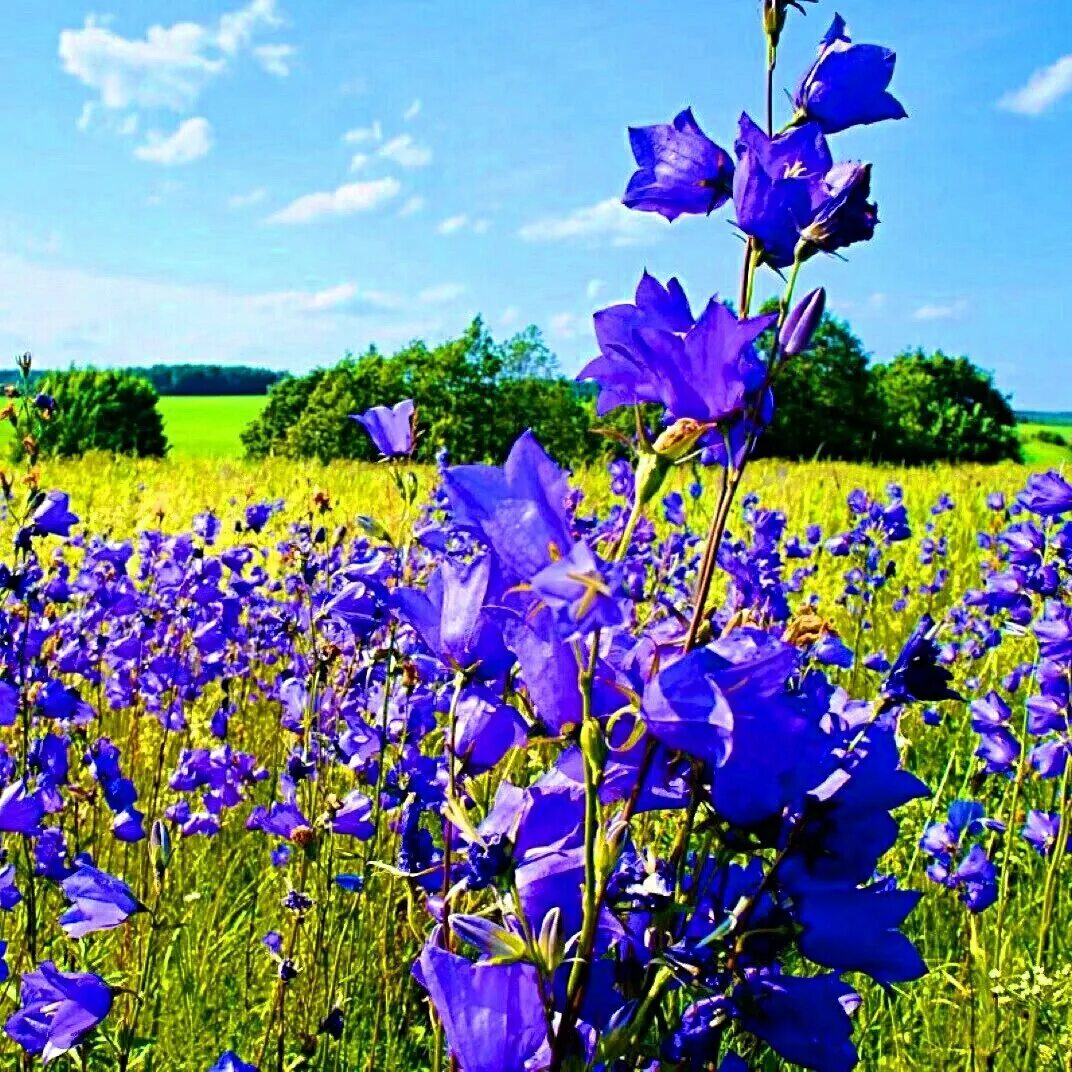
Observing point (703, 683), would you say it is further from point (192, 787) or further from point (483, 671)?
point (192, 787)

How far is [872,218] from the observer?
2.76ft

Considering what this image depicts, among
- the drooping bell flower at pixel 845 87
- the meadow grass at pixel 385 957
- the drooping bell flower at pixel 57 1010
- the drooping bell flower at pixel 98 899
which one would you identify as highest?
the drooping bell flower at pixel 845 87

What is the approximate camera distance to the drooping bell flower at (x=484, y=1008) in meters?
0.63

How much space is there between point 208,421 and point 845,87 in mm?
43832

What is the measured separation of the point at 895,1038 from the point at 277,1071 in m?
1.21

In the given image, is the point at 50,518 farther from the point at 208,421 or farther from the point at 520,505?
the point at 208,421

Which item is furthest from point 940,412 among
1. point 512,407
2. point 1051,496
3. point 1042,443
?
point 1051,496

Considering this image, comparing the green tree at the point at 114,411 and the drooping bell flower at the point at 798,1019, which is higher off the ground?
the green tree at the point at 114,411

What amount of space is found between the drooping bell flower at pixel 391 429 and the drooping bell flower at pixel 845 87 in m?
0.94

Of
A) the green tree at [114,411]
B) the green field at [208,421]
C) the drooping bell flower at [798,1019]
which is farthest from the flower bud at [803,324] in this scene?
the green field at [208,421]

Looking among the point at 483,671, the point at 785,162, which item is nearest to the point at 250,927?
the point at 483,671

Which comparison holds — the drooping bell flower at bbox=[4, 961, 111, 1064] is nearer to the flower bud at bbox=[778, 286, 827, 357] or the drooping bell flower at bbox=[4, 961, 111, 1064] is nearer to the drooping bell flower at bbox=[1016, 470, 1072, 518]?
the flower bud at bbox=[778, 286, 827, 357]

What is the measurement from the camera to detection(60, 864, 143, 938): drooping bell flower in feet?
4.09

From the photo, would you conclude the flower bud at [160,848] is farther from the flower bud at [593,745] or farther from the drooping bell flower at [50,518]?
the drooping bell flower at [50,518]
